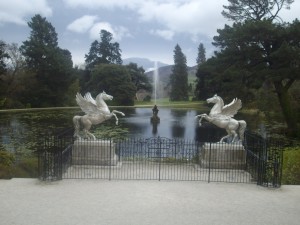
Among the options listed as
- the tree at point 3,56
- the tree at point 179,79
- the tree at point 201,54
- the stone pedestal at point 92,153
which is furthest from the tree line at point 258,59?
the tree at point 201,54

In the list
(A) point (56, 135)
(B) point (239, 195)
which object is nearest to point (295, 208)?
(B) point (239, 195)

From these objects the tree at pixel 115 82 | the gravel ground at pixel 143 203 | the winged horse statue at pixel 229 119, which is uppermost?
the tree at pixel 115 82

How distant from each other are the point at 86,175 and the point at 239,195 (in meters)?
4.87

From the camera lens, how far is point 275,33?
24016 millimetres

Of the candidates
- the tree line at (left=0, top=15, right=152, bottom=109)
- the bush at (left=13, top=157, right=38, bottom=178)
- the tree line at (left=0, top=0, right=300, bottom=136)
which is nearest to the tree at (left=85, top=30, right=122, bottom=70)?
the tree line at (left=0, top=0, right=300, bottom=136)

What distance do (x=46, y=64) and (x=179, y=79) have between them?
1294 inches

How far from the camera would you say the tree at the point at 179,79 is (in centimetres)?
7938

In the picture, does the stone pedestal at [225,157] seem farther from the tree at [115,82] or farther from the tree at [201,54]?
the tree at [201,54]

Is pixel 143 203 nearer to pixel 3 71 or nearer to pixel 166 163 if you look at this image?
pixel 166 163

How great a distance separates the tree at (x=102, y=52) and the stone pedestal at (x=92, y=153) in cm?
6100

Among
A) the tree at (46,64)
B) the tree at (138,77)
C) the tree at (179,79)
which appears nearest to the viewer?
the tree at (46,64)

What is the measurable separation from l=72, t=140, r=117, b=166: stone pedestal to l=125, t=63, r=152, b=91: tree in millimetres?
59338

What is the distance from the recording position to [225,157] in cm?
1327

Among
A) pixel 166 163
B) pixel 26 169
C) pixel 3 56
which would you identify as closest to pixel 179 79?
pixel 3 56
